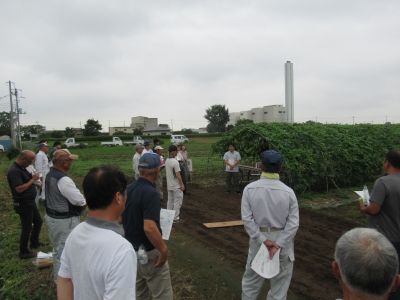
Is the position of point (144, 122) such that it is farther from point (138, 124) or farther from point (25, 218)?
point (25, 218)

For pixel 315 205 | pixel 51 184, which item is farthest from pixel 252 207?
pixel 315 205

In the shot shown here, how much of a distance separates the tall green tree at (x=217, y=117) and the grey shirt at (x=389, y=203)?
83.6 metres

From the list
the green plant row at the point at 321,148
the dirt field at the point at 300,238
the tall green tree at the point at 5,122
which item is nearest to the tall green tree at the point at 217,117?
the tall green tree at the point at 5,122

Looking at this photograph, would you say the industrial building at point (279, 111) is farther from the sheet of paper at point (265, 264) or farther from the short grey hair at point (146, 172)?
Answer: the short grey hair at point (146, 172)

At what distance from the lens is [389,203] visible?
9.91 ft

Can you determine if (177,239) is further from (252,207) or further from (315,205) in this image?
(315,205)

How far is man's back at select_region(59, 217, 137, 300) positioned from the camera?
1448mm

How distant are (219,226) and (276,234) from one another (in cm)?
389

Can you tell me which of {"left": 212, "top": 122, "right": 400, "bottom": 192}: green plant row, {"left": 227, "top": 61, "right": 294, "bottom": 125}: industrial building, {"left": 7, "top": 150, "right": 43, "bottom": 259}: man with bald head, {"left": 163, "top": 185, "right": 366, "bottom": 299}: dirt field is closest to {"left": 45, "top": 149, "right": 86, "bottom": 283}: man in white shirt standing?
{"left": 7, "top": 150, "right": 43, "bottom": 259}: man with bald head

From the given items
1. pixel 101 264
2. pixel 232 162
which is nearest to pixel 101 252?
pixel 101 264

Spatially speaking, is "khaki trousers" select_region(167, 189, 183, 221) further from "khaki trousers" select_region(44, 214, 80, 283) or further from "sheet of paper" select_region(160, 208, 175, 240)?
"sheet of paper" select_region(160, 208, 175, 240)

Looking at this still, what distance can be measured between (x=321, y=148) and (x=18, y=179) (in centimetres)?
944

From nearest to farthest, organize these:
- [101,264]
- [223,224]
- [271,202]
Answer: [101,264], [271,202], [223,224]

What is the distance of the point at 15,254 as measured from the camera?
5.36 metres
